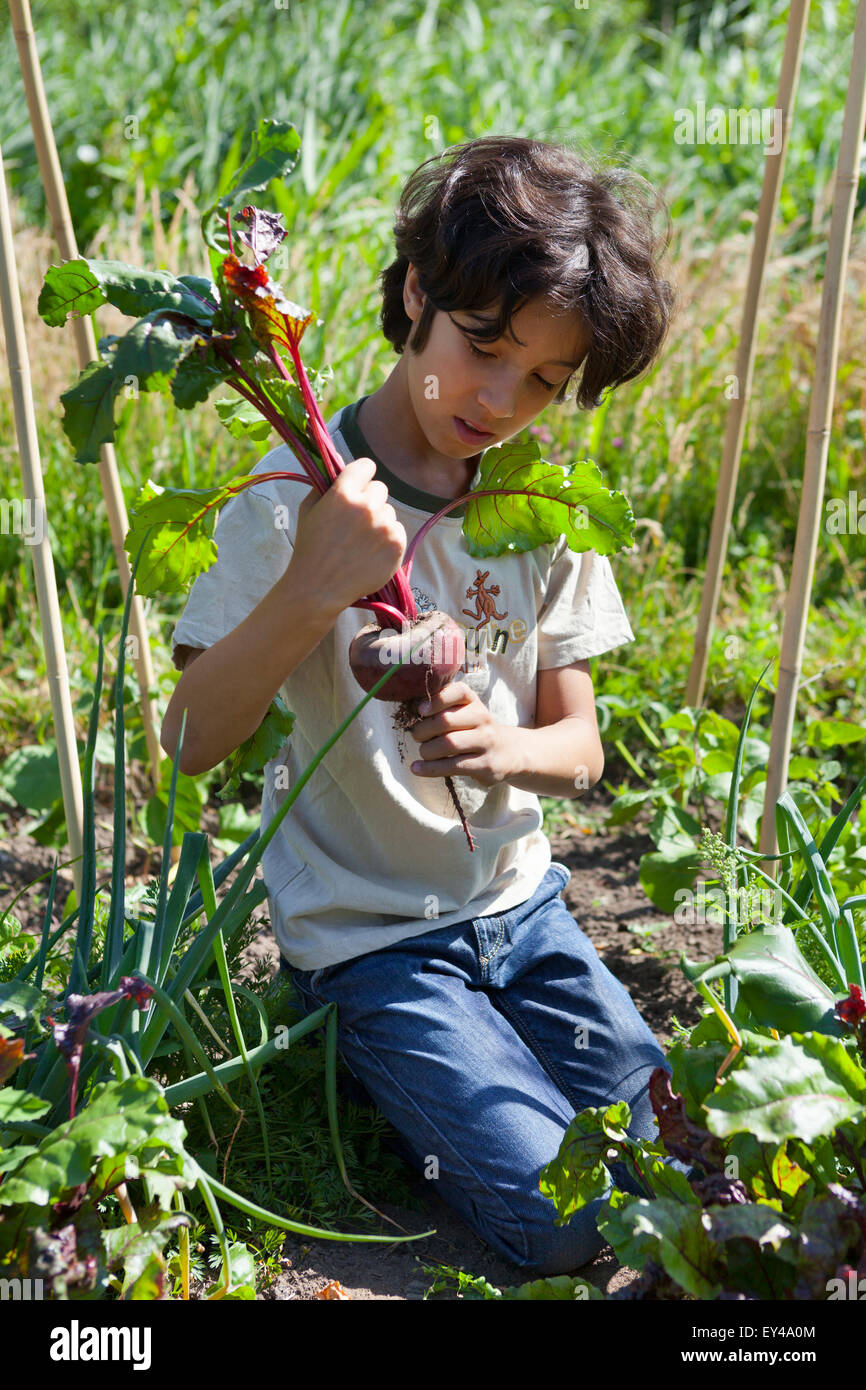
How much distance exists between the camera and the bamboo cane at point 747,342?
218 cm

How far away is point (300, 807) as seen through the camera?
1.92 m

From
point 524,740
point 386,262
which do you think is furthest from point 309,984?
point 386,262

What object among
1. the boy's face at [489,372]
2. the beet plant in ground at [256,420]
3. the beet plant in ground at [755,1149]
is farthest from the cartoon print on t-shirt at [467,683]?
the beet plant in ground at [755,1149]

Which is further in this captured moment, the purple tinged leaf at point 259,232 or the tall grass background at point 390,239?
the tall grass background at point 390,239

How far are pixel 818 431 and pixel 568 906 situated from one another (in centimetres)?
112

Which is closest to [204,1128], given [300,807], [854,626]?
[300,807]

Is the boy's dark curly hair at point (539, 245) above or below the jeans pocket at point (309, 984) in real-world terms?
above

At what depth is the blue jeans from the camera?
171cm

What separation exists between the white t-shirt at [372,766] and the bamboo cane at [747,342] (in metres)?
0.66

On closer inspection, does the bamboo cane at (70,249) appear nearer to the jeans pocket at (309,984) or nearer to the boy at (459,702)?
the boy at (459,702)

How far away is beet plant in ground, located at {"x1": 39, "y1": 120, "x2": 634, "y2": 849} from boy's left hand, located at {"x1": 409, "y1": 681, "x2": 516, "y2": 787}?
28 mm

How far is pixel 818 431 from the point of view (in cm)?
206

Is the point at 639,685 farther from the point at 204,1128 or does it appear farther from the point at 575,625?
the point at 204,1128

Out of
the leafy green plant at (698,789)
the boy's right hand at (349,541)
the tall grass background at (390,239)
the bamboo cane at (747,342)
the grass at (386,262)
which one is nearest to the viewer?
the boy's right hand at (349,541)
